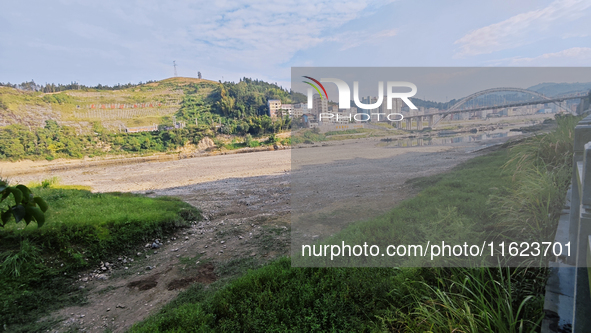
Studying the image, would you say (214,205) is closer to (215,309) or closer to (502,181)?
(215,309)

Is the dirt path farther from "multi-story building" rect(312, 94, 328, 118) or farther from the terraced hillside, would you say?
the terraced hillside

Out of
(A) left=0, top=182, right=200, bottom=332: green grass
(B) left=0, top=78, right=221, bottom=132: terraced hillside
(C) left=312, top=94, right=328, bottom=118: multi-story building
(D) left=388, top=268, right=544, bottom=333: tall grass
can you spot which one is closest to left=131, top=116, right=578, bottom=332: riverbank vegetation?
(D) left=388, top=268, right=544, bottom=333: tall grass

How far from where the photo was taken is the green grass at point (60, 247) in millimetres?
4227

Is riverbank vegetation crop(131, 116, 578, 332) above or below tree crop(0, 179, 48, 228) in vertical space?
below

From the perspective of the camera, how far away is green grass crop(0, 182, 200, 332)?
4227 millimetres

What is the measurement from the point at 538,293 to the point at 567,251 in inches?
15.4

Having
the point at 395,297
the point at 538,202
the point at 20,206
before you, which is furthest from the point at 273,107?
the point at 20,206

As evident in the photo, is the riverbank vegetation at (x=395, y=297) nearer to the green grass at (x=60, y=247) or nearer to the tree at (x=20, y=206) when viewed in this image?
the tree at (x=20, y=206)

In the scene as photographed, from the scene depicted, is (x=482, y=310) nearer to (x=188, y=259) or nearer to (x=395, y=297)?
(x=395, y=297)

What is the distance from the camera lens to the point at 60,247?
545 centimetres

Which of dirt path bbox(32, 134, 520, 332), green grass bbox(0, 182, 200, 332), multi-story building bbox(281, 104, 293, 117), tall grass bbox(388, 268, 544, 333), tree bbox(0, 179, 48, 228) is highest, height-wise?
multi-story building bbox(281, 104, 293, 117)

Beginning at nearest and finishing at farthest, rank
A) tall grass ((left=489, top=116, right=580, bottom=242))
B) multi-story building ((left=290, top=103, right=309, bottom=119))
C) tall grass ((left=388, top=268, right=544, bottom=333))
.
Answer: tall grass ((left=388, top=268, right=544, bottom=333)), tall grass ((left=489, top=116, right=580, bottom=242)), multi-story building ((left=290, top=103, right=309, bottom=119))

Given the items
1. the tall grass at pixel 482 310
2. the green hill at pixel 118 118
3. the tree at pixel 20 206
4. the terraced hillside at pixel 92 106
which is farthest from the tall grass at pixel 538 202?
the terraced hillside at pixel 92 106

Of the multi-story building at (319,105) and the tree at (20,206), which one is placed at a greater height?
the multi-story building at (319,105)
